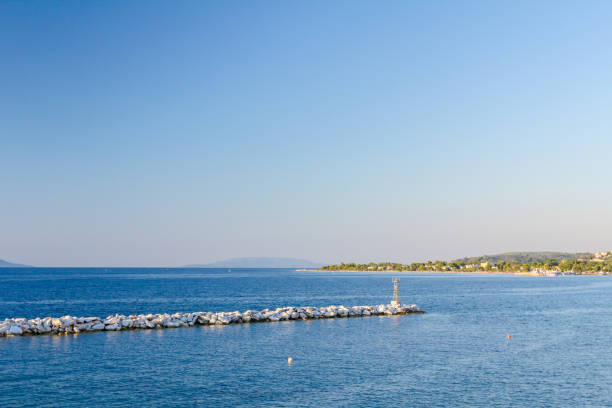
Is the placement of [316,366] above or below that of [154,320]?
below

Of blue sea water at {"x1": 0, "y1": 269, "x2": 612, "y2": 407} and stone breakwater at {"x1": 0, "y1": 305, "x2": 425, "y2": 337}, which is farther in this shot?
stone breakwater at {"x1": 0, "y1": 305, "x2": 425, "y2": 337}

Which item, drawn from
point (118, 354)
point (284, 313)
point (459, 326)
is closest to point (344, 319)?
point (284, 313)

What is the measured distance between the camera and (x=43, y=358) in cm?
3347

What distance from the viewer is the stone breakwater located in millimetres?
43456

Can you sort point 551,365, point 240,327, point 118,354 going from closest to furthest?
point 551,365 → point 118,354 → point 240,327

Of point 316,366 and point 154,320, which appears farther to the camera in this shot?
point 154,320

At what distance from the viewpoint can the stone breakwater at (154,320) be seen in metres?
43.5

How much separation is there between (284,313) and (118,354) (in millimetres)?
23438

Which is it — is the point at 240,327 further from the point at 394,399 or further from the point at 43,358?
the point at 394,399

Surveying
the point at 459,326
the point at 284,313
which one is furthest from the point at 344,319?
the point at 459,326

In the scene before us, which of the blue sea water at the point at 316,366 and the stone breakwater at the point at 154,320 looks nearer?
the blue sea water at the point at 316,366

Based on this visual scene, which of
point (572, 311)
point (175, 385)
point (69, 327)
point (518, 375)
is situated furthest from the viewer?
point (572, 311)

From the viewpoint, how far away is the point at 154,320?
48188 millimetres

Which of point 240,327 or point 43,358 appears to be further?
point 240,327
